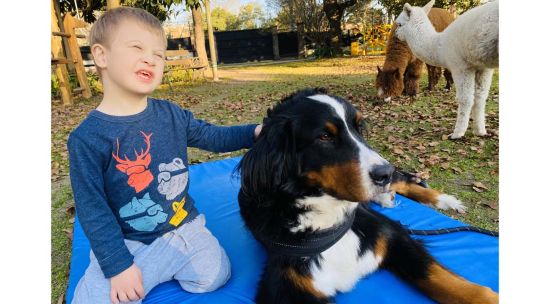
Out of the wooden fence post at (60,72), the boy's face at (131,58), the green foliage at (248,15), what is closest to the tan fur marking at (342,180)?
the boy's face at (131,58)

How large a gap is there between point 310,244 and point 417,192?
175cm

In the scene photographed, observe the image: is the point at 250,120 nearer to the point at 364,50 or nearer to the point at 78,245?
the point at 78,245

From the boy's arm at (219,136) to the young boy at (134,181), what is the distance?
10cm

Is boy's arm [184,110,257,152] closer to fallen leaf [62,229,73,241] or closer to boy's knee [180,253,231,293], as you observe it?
boy's knee [180,253,231,293]

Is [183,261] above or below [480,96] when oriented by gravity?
below

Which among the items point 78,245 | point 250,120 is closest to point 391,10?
point 250,120

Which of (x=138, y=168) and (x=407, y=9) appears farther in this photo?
(x=407, y=9)

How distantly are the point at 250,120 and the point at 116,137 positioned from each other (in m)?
5.42

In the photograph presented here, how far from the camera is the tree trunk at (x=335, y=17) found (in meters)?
22.8

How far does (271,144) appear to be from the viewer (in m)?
1.91

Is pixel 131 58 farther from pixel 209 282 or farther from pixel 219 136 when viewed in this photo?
pixel 209 282

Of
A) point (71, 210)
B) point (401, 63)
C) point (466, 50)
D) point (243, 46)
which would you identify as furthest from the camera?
point (243, 46)

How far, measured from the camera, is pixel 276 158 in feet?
6.21

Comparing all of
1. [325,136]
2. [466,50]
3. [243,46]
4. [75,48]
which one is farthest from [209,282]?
[243,46]
